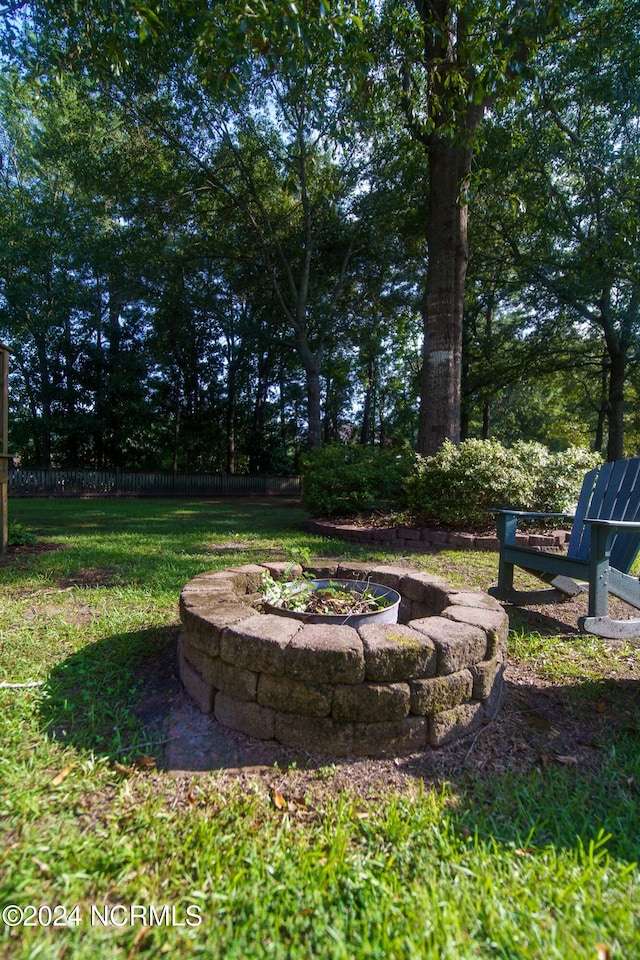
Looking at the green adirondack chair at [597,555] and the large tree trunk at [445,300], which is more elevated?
the large tree trunk at [445,300]

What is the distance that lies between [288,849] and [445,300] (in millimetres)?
7100

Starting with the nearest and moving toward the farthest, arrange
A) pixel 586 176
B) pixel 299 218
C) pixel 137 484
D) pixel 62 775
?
1. pixel 62 775
2. pixel 586 176
3. pixel 299 218
4. pixel 137 484

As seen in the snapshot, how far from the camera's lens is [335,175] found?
42.5 ft

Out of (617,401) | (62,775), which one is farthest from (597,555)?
(617,401)

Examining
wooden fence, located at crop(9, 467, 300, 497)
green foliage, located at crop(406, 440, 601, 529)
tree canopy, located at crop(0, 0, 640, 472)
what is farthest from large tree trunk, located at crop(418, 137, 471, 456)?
wooden fence, located at crop(9, 467, 300, 497)

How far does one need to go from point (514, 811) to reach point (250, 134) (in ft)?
47.8

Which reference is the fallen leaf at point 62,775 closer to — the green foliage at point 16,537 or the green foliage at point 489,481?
the green foliage at point 16,537

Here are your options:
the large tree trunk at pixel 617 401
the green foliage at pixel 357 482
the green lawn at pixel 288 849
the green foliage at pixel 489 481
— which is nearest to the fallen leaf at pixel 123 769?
the green lawn at pixel 288 849

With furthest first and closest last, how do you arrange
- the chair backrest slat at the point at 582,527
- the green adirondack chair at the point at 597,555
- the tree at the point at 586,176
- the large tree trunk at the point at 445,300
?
the tree at the point at 586,176 < the large tree trunk at the point at 445,300 < the chair backrest slat at the point at 582,527 < the green adirondack chair at the point at 597,555

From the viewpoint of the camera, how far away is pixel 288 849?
134 cm

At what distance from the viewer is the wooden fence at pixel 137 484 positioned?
15.3 metres

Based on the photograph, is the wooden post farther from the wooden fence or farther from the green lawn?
the wooden fence

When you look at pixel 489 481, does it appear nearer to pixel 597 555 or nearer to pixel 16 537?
pixel 597 555

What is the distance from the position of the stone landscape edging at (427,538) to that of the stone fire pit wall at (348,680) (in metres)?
3.55
